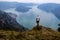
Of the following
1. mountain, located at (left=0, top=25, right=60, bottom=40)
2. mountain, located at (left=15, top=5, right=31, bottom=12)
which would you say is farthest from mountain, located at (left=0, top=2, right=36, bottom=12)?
mountain, located at (left=0, top=25, right=60, bottom=40)

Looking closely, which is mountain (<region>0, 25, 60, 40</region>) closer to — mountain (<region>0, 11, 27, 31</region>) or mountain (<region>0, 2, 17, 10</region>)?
mountain (<region>0, 11, 27, 31</region>)

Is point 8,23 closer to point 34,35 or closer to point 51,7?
point 34,35

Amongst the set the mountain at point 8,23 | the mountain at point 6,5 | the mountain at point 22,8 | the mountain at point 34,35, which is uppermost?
the mountain at point 6,5

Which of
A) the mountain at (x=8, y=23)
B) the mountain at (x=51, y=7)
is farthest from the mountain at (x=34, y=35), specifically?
the mountain at (x=51, y=7)

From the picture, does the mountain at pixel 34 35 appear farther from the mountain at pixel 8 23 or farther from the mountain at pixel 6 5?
the mountain at pixel 6 5

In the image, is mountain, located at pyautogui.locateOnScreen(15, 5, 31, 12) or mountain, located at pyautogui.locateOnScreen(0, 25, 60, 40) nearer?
mountain, located at pyautogui.locateOnScreen(0, 25, 60, 40)

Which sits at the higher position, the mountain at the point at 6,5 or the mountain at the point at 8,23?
the mountain at the point at 6,5

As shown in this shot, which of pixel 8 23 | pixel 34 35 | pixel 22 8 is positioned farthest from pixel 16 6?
pixel 34 35
